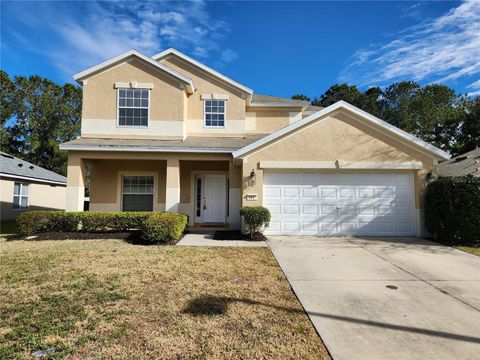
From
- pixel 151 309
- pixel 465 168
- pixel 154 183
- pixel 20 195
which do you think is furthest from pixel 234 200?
pixel 20 195

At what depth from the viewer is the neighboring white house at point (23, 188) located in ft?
57.1

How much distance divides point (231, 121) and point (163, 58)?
16.1ft

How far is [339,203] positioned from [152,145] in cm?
807

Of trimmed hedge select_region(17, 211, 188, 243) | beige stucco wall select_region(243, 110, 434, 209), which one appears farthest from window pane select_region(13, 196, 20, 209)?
beige stucco wall select_region(243, 110, 434, 209)

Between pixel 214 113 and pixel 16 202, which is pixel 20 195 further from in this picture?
pixel 214 113

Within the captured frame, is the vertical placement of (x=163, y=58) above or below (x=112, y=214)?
above

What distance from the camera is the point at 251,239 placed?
34.1 feet

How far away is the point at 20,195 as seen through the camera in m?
19.3

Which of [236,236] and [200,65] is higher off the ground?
[200,65]

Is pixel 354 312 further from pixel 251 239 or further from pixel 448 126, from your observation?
pixel 448 126

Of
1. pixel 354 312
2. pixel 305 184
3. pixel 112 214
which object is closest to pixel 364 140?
pixel 305 184

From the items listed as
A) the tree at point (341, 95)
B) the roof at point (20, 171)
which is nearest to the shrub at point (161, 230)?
the roof at point (20, 171)

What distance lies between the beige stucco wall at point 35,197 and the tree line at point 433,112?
34800 millimetres

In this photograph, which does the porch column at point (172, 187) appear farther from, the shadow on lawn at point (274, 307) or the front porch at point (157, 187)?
the shadow on lawn at point (274, 307)
